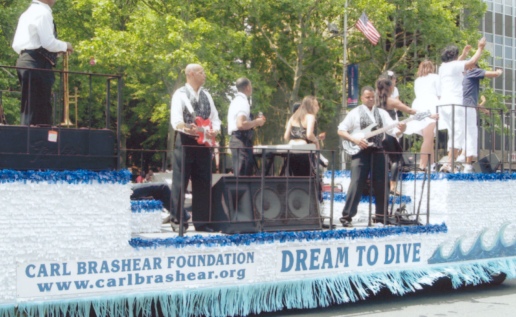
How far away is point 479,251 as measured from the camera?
8.02 metres

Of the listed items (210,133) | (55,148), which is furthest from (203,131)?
(55,148)

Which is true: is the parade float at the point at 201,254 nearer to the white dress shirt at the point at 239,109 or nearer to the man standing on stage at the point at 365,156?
the man standing on stage at the point at 365,156

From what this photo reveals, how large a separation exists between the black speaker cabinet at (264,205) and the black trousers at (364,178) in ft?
2.18

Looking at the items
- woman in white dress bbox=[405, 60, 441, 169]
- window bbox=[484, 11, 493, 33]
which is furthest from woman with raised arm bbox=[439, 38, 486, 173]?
window bbox=[484, 11, 493, 33]

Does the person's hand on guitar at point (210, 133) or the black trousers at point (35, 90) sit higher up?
the black trousers at point (35, 90)

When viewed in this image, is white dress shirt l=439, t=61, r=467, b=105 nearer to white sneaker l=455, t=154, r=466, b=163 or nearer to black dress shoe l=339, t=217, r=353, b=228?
white sneaker l=455, t=154, r=466, b=163

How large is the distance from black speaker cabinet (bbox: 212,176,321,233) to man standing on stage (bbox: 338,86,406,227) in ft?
2.25

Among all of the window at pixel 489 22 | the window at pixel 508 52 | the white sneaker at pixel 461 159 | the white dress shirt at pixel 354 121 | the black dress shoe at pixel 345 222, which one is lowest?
the black dress shoe at pixel 345 222

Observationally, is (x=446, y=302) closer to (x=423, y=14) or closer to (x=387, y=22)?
(x=387, y=22)

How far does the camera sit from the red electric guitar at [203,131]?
651 cm

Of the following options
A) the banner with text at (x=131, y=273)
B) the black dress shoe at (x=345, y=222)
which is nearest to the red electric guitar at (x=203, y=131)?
the banner with text at (x=131, y=273)

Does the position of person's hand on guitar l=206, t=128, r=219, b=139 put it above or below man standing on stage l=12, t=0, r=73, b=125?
below

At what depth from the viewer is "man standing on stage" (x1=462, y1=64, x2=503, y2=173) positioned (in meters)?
8.40

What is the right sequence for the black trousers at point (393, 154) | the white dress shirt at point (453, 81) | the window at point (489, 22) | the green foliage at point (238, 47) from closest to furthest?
Answer: 1. the black trousers at point (393, 154)
2. the white dress shirt at point (453, 81)
3. the green foliage at point (238, 47)
4. the window at point (489, 22)
